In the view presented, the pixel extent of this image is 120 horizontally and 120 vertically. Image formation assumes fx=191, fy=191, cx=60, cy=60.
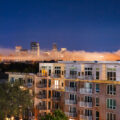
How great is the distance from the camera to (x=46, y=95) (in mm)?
31141

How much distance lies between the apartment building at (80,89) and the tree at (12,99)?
344 cm

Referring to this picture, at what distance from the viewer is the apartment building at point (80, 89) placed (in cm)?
2498

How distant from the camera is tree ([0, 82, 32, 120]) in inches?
1041

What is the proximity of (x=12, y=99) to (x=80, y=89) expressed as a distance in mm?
9828

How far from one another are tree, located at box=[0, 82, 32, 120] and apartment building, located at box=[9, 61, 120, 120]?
344cm

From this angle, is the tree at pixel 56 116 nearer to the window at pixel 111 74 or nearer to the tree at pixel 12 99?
the tree at pixel 12 99

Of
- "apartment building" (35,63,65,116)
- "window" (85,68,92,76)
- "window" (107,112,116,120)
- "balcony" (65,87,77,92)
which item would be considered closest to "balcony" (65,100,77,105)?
"balcony" (65,87,77,92)

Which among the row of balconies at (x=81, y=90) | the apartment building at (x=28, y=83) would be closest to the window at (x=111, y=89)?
the row of balconies at (x=81, y=90)

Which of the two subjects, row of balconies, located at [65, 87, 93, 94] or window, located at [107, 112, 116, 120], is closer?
window, located at [107, 112, 116, 120]

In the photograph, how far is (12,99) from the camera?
88.9 ft

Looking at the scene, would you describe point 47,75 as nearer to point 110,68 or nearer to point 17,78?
point 17,78

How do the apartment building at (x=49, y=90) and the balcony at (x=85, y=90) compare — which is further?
the apartment building at (x=49, y=90)

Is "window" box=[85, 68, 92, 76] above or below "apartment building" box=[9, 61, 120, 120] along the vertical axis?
above

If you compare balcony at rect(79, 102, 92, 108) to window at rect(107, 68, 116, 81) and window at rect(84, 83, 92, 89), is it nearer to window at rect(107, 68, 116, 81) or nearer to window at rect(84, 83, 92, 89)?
window at rect(84, 83, 92, 89)
